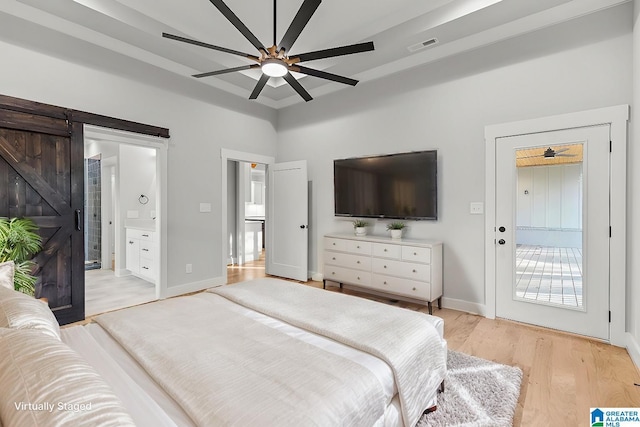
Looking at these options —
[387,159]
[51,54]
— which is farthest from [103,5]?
[387,159]

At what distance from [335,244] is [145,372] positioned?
10.3ft

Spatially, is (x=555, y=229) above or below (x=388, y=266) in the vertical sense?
above

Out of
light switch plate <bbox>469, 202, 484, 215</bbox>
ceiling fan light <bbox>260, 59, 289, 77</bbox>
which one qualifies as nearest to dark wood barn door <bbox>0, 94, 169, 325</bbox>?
ceiling fan light <bbox>260, 59, 289, 77</bbox>

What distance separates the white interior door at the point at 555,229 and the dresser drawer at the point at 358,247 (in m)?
1.44

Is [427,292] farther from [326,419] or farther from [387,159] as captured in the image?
[326,419]

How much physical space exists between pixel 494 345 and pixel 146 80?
4.74 m

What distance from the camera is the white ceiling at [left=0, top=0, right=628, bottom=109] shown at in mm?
2879

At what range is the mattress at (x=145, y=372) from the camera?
98 centimetres

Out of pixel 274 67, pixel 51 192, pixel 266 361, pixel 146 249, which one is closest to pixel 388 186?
pixel 274 67

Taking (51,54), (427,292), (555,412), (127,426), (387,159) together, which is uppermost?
(51,54)

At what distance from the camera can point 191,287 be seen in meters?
4.23

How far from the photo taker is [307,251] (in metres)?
4.92

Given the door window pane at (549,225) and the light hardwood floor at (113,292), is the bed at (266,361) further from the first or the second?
the light hardwood floor at (113,292)

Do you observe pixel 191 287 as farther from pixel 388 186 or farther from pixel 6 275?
pixel 388 186
